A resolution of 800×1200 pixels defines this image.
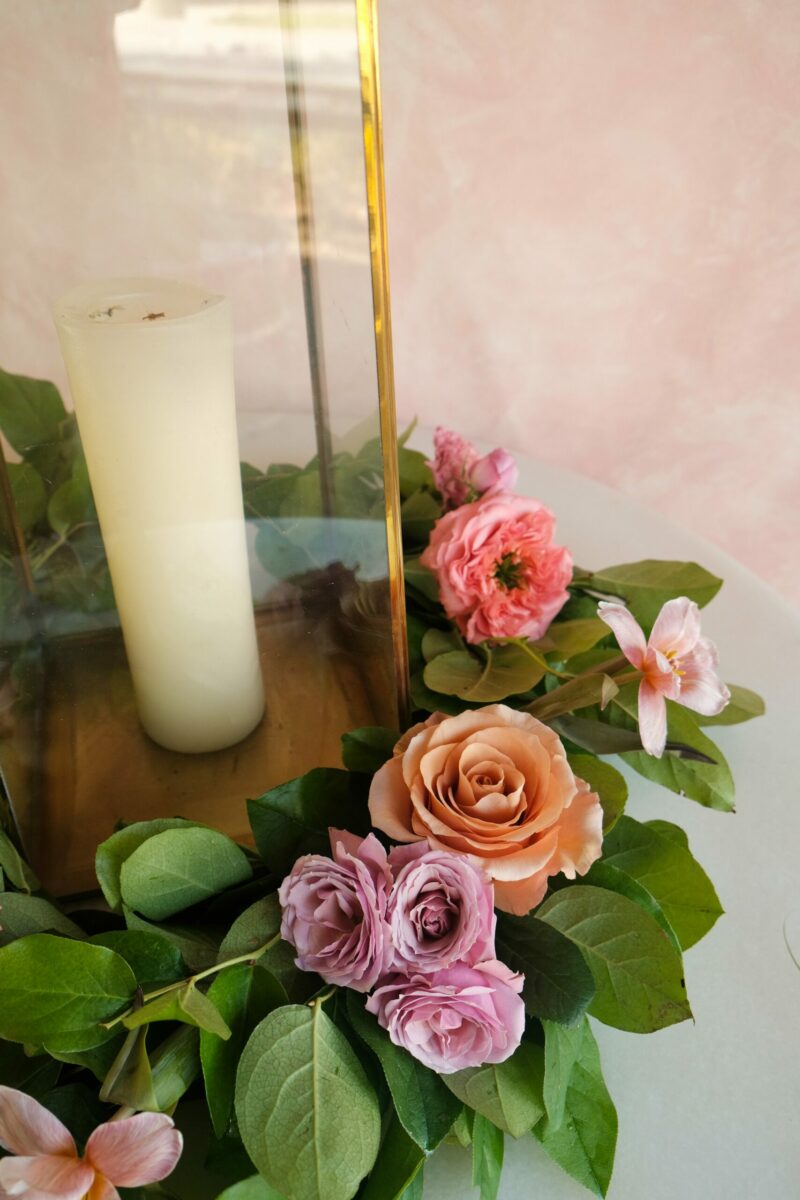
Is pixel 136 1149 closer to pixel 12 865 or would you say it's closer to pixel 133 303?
pixel 12 865

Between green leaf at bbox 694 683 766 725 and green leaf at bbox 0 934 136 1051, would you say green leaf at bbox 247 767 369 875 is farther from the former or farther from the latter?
green leaf at bbox 694 683 766 725

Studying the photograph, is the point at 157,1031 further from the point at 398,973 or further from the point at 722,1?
the point at 722,1

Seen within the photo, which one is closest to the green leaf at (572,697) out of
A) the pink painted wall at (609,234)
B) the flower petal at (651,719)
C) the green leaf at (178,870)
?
the flower petal at (651,719)

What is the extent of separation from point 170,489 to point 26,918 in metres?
0.13

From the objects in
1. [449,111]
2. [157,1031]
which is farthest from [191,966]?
[449,111]

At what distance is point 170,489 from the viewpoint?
29 centimetres

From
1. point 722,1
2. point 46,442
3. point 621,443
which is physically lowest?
point 621,443

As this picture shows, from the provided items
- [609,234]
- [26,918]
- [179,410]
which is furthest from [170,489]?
[609,234]

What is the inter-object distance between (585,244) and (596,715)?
0.50 meters

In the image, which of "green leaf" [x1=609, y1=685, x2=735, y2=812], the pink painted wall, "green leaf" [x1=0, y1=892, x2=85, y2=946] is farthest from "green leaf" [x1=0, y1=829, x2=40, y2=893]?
the pink painted wall

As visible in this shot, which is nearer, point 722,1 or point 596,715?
point 596,715

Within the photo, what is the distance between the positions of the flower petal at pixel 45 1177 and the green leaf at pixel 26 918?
65 mm

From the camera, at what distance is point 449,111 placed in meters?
0.67

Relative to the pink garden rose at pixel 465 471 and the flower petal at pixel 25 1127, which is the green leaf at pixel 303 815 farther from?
the pink garden rose at pixel 465 471
